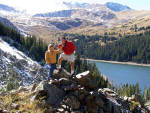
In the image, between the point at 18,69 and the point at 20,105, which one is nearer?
the point at 20,105

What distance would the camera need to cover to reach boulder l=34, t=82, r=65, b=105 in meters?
15.8

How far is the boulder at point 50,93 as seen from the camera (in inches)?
623

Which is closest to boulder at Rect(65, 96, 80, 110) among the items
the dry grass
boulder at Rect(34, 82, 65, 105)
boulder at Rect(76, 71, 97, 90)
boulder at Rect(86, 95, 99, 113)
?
boulder at Rect(34, 82, 65, 105)

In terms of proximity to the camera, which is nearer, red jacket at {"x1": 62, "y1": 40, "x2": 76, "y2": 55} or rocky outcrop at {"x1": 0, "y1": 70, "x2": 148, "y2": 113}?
rocky outcrop at {"x1": 0, "y1": 70, "x2": 148, "y2": 113}

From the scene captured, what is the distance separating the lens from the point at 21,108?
546 inches

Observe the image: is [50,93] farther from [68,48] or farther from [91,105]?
[68,48]

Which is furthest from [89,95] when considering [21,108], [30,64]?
[30,64]

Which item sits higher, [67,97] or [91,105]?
[67,97]

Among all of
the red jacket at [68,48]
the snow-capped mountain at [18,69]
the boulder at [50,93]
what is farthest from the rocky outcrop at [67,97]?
the snow-capped mountain at [18,69]

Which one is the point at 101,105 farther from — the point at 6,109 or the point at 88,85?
the point at 6,109

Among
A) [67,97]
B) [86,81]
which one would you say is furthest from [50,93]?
[86,81]

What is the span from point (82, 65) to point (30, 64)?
38.1 metres

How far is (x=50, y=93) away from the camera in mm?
16297

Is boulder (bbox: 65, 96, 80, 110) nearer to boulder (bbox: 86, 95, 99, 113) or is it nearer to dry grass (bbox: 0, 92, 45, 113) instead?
boulder (bbox: 86, 95, 99, 113)
